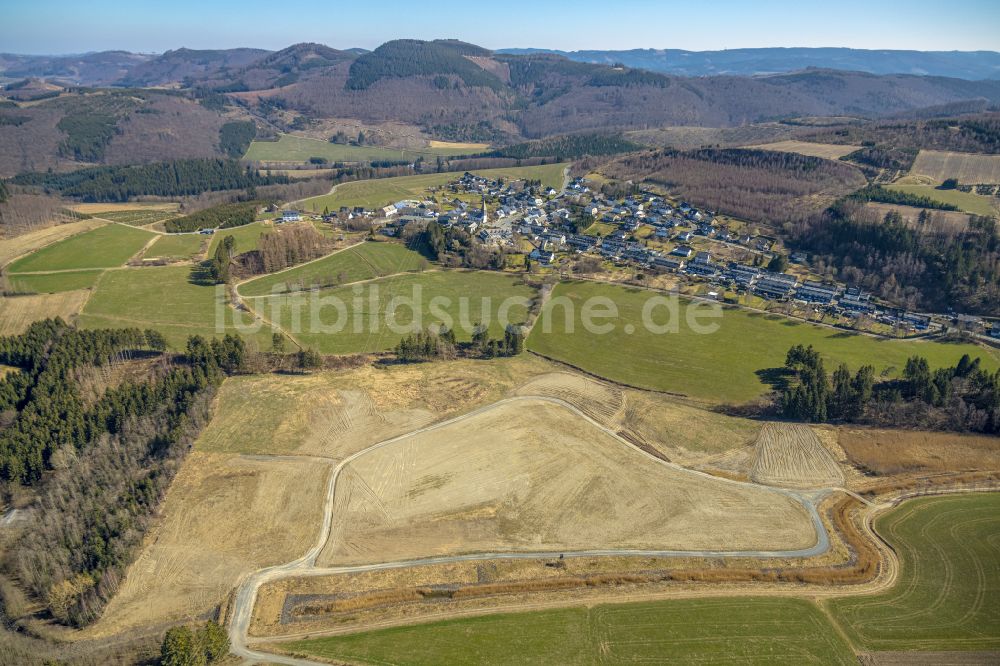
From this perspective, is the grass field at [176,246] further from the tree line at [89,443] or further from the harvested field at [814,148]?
the harvested field at [814,148]

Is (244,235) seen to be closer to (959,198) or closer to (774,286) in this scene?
(774,286)

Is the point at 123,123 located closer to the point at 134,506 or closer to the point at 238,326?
the point at 238,326

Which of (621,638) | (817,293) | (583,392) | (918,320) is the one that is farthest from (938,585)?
(817,293)

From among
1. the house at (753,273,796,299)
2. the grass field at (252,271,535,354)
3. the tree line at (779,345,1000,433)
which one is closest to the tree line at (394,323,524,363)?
the grass field at (252,271,535,354)

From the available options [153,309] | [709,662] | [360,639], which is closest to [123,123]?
[153,309]

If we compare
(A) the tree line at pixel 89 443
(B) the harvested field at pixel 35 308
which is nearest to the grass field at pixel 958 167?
(A) the tree line at pixel 89 443
